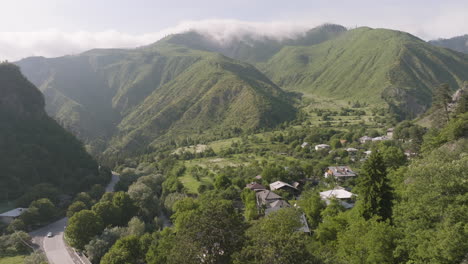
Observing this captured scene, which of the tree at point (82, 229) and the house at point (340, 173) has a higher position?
the house at point (340, 173)

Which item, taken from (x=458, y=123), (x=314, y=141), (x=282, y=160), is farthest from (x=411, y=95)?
(x=458, y=123)

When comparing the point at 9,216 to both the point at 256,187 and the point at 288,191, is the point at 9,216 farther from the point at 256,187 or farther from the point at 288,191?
the point at 288,191

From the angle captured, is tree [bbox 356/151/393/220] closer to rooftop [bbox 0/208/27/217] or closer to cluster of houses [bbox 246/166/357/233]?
cluster of houses [bbox 246/166/357/233]

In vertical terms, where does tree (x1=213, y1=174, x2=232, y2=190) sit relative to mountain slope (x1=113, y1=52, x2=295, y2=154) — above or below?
above

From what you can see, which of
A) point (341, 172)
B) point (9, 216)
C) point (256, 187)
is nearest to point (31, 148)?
point (9, 216)

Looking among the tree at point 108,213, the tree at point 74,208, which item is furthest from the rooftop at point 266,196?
the tree at point 74,208

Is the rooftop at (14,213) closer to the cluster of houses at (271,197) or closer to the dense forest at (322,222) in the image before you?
the dense forest at (322,222)

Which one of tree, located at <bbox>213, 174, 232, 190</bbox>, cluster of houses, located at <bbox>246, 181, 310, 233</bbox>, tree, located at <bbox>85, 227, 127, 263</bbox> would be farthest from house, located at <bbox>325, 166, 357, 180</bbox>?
tree, located at <bbox>85, 227, 127, 263</bbox>
